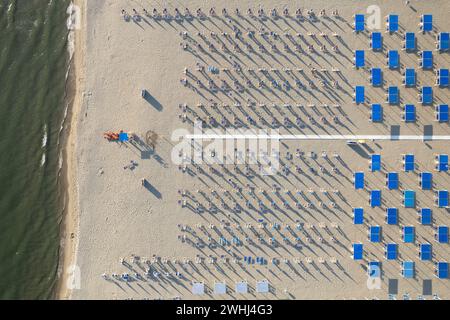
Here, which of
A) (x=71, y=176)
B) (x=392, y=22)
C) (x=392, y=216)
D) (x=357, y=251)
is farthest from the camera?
(x=71, y=176)

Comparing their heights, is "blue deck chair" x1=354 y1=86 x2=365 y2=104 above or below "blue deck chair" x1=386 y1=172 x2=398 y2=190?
above

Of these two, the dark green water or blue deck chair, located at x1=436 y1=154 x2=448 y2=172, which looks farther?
the dark green water

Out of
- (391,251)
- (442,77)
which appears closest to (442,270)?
(391,251)

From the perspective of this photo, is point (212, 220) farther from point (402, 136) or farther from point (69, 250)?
point (402, 136)

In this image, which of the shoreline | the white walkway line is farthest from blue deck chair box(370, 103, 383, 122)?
the shoreline

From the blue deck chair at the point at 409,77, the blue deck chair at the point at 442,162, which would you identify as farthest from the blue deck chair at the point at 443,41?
the blue deck chair at the point at 442,162

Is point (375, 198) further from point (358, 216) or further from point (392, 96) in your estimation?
point (392, 96)

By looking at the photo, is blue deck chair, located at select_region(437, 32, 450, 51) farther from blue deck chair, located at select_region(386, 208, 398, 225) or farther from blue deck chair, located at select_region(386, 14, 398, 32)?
blue deck chair, located at select_region(386, 208, 398, 225)
